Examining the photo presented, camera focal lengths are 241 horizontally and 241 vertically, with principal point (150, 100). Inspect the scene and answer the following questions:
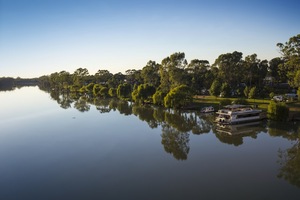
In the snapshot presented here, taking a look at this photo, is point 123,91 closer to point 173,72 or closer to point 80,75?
point 173,72

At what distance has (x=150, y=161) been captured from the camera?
23297 mm

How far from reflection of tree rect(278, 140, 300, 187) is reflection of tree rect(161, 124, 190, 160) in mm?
8737

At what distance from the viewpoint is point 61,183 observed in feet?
62.2

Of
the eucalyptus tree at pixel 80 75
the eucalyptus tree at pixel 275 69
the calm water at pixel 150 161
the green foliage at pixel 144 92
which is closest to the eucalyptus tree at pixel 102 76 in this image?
the eucalyptus tree at pixel 80 75

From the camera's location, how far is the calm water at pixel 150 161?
17.4 meters

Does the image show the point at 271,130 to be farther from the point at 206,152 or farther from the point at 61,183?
the point at 61,183

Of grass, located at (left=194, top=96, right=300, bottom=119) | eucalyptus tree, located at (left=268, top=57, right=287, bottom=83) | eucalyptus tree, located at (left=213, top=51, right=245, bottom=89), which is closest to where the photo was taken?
grass, located at (left=194, top=96, right=300, bottom=119)

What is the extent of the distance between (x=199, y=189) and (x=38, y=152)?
18.4 meters

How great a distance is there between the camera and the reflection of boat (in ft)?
110

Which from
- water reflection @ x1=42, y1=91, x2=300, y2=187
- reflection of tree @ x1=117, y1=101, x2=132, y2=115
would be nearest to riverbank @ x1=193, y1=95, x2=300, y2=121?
water reflection @ x1=42, y1=91, x2=300, y2=187

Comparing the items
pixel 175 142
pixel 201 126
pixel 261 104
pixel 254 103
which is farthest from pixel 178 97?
pixel 175 142

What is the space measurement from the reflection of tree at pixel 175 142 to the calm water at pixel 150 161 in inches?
4.3

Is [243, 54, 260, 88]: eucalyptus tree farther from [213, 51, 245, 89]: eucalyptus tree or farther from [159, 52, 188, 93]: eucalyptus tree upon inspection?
→ [159, 52, 188, 93]: eucalyptus tree

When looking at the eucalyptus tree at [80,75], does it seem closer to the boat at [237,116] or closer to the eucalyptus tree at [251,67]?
the eucalyptus tree at [251,67]
